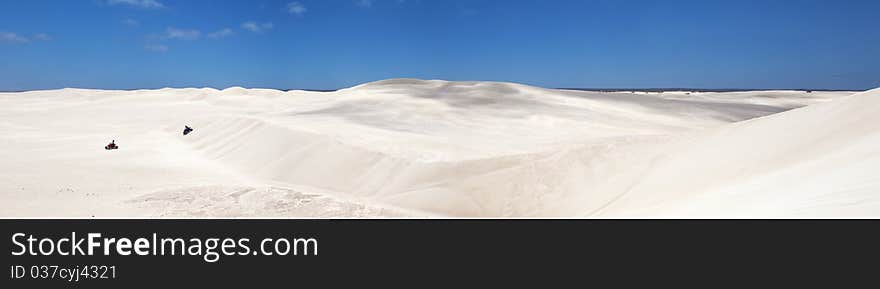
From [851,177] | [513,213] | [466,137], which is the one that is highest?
[466,137]

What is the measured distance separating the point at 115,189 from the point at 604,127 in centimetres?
1538

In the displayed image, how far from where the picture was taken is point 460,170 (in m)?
9.83

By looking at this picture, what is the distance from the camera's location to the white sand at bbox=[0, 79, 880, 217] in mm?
5391

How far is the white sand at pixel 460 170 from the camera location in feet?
17.7

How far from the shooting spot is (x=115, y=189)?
7.12 m
